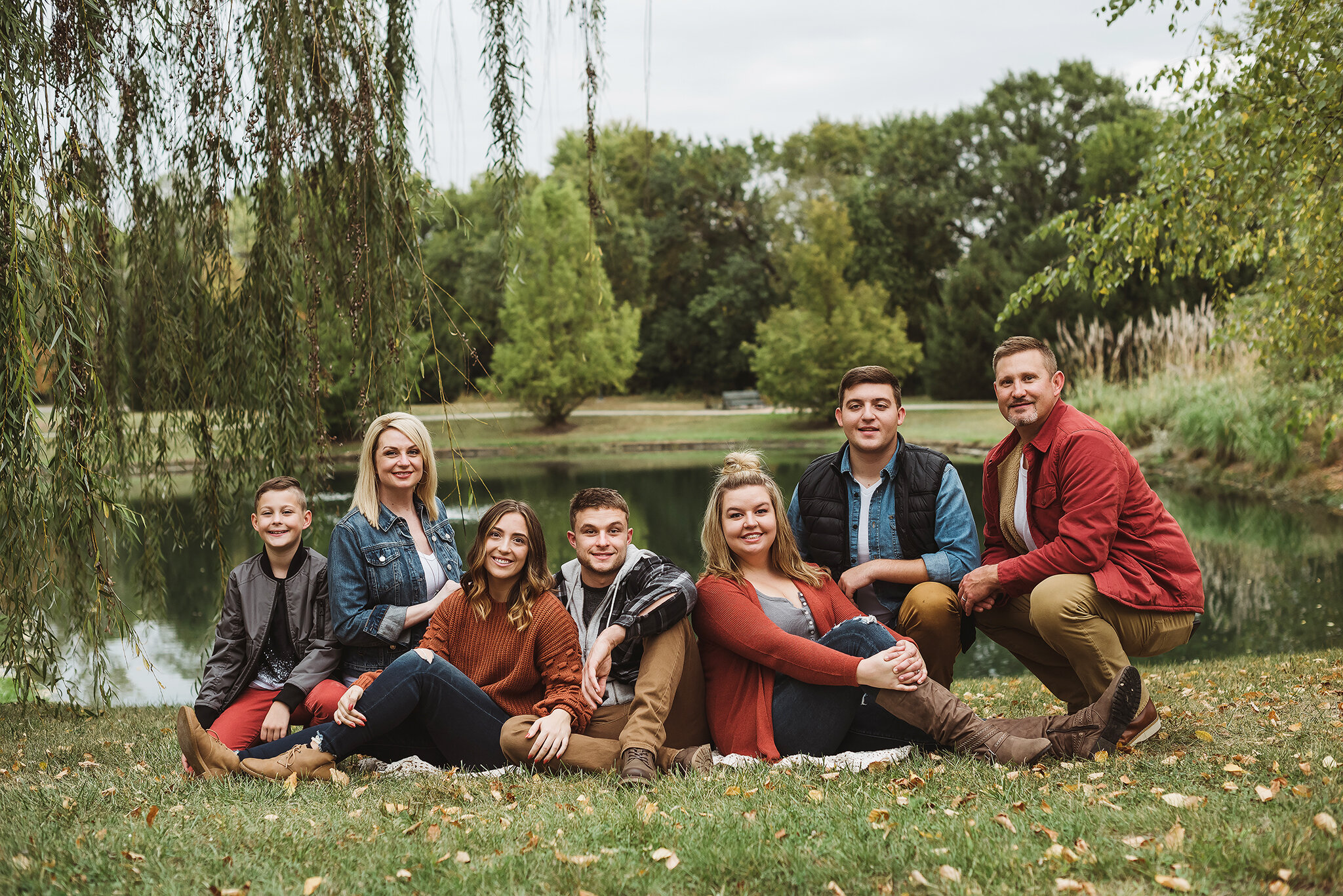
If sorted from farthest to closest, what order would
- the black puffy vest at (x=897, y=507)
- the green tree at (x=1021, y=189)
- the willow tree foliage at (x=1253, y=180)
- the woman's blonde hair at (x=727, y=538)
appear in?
the green tree at (x=1021, y=189), the willow tree foliage at (x=1253, y=180), the black puffy vest at (x=897, y=507), the woman's blonde hair at (x=727, y=538)

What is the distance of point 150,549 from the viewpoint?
15.2ft

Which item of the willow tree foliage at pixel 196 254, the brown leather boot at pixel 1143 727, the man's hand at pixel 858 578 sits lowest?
the brown leather boot at pixel 1143 727

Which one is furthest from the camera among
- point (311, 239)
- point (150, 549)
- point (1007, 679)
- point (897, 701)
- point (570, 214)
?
point (570, 214)

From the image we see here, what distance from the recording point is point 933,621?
357 centimetres

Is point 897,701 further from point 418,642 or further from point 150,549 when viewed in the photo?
point 150,549

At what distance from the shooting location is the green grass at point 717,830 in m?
2.22

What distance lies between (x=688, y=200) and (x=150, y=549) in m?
34.7

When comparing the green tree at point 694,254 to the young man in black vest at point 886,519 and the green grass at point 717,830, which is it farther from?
the green grass at point 717,830

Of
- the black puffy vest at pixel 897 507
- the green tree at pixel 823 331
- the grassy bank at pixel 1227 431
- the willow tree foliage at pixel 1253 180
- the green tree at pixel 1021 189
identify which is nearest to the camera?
the black puffy vest at pixel 897 507

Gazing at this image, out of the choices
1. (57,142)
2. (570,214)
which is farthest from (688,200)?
(57,142)

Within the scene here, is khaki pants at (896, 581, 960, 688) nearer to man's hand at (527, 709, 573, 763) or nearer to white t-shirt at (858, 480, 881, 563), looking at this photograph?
white t-shirt at (858, 480, 881, 563)

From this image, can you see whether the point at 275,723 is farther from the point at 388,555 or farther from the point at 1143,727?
the point at 1143,727

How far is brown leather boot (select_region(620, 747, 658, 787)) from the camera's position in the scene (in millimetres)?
3018

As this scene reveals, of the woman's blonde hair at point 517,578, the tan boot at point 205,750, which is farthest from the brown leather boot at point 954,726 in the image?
the tan boot at point 205,750
